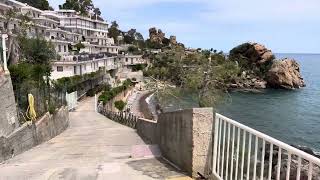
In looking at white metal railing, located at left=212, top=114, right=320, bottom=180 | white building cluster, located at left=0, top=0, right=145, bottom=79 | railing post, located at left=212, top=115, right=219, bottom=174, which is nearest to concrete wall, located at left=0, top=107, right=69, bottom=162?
railing post, located at left=212, top=115, right=219, bottom=174

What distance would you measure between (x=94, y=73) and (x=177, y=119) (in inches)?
2312

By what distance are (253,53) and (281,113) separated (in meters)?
46.0

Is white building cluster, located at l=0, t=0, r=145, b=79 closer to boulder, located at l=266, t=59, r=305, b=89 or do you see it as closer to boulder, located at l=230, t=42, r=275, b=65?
boulder, located at l=230, t=42, r=275, b=65

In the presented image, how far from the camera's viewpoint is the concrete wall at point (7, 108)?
13945mm

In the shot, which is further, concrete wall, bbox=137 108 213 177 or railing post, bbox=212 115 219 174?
concrete wall, bbox=137 108 213 177

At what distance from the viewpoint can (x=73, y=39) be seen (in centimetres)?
8369

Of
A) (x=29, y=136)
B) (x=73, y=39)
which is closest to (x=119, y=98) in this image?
(x=73, y=39)

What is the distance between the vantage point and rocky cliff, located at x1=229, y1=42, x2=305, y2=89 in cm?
10425

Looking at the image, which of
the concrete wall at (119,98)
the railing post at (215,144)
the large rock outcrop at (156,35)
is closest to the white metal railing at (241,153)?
the railing post at (215,144)

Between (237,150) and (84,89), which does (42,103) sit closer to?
(237,150)

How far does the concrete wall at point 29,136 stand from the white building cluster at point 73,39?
28.2m

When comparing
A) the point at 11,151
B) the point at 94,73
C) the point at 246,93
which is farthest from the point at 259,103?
the point at 11,151

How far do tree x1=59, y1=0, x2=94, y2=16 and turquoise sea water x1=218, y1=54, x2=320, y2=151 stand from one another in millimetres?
51229

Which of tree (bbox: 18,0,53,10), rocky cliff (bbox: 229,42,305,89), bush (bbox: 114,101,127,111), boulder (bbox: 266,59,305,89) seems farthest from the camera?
tree (bbox: 18,0,53,10)
